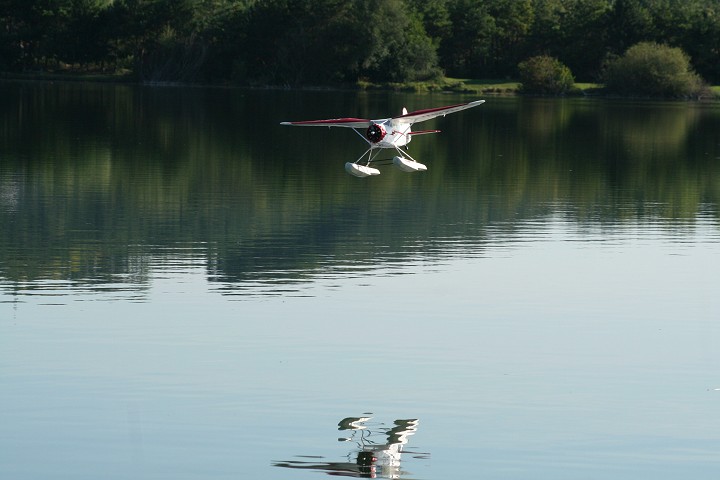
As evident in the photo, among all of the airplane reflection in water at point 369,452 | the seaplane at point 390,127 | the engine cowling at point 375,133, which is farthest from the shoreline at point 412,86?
the airplane reflection in water at point 369,452

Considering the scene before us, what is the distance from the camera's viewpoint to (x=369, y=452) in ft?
41.4

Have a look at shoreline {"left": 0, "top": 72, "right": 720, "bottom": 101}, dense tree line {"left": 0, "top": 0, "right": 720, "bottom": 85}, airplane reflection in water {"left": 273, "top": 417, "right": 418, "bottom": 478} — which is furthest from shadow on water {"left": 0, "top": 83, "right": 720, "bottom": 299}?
dense tree line {"left": 0, "top": 0, "right": 720, "bottom": 85}

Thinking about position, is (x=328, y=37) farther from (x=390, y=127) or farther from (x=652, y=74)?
(x=390, y=127)

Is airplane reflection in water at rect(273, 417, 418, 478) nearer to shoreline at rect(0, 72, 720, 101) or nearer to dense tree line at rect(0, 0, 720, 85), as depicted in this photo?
shoreline at rect(0, 72, 720, 101)

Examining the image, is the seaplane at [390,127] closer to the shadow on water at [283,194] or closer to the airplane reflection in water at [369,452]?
the shadow on water at [283,194]

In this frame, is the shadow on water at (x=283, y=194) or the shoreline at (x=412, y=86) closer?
the shadow on water at (x=283, y=194)

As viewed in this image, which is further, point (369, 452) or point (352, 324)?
point (352, 324)

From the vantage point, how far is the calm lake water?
12797 mm

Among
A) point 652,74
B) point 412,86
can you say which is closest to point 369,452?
point 652,74

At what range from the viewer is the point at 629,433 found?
13.4 meters

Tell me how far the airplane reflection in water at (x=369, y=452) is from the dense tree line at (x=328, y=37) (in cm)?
10336

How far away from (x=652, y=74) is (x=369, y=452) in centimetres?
10080

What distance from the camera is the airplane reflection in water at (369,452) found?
39.9 ft

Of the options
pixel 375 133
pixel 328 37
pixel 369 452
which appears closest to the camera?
pixel 369 452
